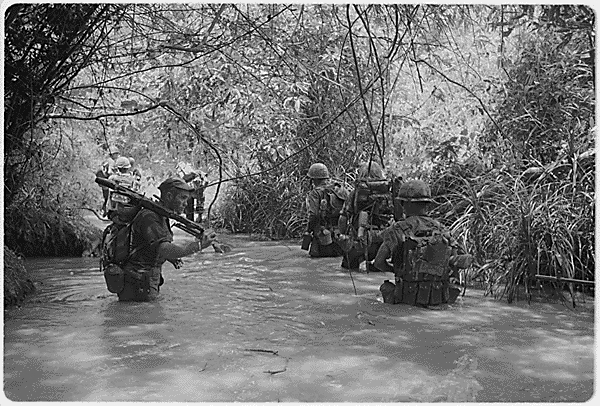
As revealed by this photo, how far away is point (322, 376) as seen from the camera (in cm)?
279

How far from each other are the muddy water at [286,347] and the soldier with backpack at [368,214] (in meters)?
0.90

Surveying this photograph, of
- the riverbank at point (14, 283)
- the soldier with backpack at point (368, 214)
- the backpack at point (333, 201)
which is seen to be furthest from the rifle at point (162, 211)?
the backpack at point (333, 201)

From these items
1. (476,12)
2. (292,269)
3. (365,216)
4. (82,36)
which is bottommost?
(292,269)

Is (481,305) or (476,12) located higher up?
(476,12)

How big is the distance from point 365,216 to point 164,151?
9.55 ft

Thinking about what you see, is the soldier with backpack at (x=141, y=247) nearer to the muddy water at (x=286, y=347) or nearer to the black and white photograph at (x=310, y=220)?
the black and white photograph at (x=310, y=220)

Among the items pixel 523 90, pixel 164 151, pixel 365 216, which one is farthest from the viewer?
pixel 164 151

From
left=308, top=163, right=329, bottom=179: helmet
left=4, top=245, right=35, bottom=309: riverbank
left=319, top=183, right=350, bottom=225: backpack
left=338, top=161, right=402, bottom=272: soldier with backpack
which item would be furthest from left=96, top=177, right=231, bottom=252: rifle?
left=308, top=163, right=329, bottom=179: helmet

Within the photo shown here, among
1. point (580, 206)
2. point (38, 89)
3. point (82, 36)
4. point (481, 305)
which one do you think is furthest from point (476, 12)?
point (38, 89)

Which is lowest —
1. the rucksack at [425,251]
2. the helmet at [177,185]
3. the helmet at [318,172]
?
the rucksack at [425,251]

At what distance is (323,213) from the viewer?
6359mm

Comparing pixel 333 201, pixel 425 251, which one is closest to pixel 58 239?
pixel 333 201

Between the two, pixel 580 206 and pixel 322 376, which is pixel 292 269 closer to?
pixel 580 206

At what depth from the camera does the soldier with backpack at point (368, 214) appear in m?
5.53
